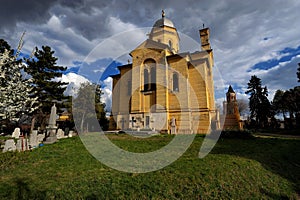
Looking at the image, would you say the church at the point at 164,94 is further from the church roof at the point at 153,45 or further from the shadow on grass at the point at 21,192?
the shadow on grass at the point at 21,192

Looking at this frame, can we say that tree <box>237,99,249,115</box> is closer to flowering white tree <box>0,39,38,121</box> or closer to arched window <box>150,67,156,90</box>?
arched window <box>150,67,156,90</box>

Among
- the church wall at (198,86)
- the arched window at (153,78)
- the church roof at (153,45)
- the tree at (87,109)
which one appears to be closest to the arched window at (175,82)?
the church wall at (198,86)

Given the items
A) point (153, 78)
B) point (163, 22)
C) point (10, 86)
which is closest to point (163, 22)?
point (163, 22)

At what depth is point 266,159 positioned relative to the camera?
853 cm

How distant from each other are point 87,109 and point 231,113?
2627 centimetres

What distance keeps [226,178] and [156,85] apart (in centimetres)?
1691

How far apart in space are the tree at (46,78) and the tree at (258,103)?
42.0m

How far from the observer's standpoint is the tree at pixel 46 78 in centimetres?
2403

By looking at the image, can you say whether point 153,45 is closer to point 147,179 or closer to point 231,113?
point 231,113

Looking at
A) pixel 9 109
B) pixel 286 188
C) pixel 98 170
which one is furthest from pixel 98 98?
pixel 286 188

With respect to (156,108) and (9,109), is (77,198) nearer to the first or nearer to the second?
(9,109)

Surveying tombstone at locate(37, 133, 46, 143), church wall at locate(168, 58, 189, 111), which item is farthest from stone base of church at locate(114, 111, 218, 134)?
tombstone at locate(37, 133, 46, 143)

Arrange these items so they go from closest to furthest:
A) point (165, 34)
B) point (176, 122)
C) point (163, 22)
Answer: point (176, 122)
point (165, 34)
point (163, 22)

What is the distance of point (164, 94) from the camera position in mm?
21516
